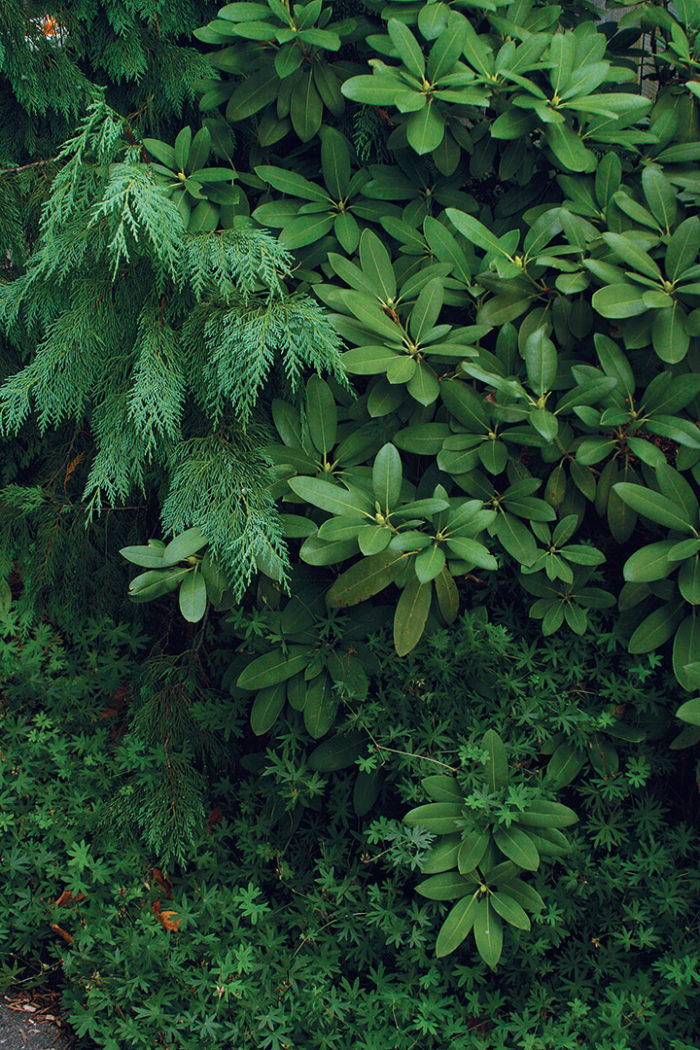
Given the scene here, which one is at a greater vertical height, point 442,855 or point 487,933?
point 442,855

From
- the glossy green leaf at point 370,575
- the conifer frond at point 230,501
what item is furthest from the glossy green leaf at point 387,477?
the conifer frond at point 230,501

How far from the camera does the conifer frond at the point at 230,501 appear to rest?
214 centimetres

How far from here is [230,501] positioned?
2.19m

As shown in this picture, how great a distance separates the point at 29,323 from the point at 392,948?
76.3 inches

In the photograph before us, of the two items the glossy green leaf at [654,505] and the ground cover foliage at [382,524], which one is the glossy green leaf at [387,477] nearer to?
the ground cover foliage at [382,524]

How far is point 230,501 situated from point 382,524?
1.28 feet

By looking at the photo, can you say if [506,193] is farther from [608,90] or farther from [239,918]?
[239,918]

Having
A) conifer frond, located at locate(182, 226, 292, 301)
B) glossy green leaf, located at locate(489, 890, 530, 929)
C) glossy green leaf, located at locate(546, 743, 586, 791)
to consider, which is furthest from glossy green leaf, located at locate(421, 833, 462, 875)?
conifer frond, located at locate(182, 226, 292, 301)

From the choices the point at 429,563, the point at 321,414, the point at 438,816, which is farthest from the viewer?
the point at 321,414

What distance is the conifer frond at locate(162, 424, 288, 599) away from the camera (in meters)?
2.14

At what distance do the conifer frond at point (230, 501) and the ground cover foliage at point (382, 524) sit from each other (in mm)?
11

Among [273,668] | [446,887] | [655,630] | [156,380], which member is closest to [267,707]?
[273,668]

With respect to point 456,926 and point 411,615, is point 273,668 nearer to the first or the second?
point 411,615

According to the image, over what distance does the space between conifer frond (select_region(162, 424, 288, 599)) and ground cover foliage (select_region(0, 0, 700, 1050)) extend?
0.01 m
